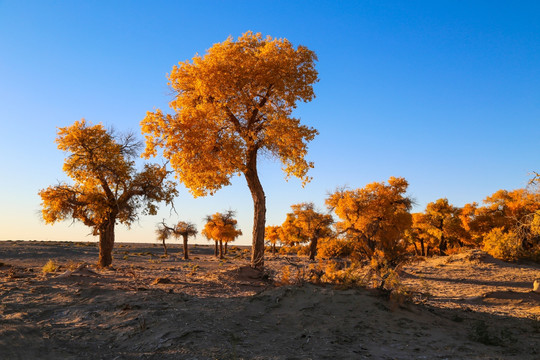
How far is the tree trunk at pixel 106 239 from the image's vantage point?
22672 millimetres

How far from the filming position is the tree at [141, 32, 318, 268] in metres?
17.0

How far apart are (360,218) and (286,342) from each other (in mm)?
27007

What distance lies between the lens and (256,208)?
17.6 meters

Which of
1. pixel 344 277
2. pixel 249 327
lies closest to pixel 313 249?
pixel 344 277

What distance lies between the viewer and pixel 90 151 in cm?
2195

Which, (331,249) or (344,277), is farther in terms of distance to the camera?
(331,249)

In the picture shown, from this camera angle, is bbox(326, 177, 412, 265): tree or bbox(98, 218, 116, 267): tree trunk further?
bbox(326, 177, 412, 265): tree

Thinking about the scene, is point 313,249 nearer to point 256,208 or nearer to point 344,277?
point 256,208

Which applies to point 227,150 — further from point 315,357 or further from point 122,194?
point 315,357

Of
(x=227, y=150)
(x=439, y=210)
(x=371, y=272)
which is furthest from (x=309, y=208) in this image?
(x=371, y=272)

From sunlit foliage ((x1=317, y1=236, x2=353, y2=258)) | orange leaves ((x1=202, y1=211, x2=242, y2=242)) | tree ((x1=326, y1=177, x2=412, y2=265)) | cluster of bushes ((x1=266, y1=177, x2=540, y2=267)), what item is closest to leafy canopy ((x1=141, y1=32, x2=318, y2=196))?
cluster of bushes ((x1=266, y1=177, x2=540, y2=267))

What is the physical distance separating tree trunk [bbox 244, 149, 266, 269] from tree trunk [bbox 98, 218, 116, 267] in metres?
10.1

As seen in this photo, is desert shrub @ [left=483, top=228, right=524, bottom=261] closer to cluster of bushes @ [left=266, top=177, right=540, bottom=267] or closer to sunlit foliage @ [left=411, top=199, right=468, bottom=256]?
cluster of bushes @ [left=266, top=177, right=540, bottom=267]

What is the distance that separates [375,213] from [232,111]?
64.7 feet
